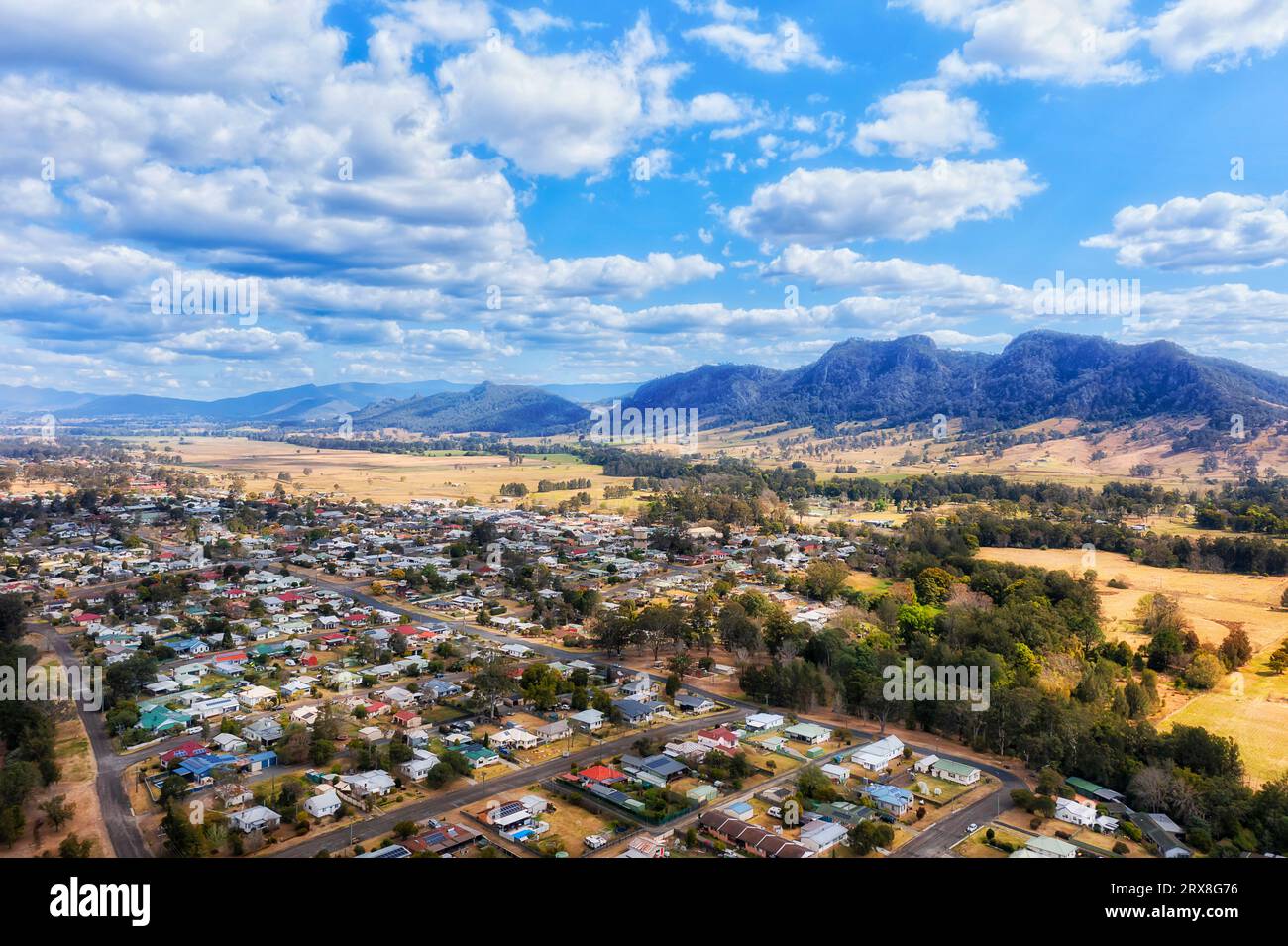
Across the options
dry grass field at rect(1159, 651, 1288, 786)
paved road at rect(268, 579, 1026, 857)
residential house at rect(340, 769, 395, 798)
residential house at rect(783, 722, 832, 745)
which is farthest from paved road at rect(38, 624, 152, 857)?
dry grass field at rect(1159, 651, 1288, 786)

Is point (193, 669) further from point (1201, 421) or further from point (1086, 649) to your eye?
point (1201, 421)

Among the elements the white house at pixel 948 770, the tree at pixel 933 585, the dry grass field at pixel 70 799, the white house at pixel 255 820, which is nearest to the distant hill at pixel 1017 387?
the tree at pixel 933 585

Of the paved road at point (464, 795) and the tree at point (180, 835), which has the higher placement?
the tree at point (180, 835)

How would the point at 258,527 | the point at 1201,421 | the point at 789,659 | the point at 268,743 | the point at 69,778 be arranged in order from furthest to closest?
1. the point at 1201,421
2. the point at 258,527
3. the point at 789,659
4. the point at 268,743
5. the point at 69,778

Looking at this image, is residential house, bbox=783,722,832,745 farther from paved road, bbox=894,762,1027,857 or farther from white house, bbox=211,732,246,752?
white house, bbox=211,732,246,752

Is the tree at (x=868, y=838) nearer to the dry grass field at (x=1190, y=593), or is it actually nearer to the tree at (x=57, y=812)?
the tree at (x=57, y=812)
